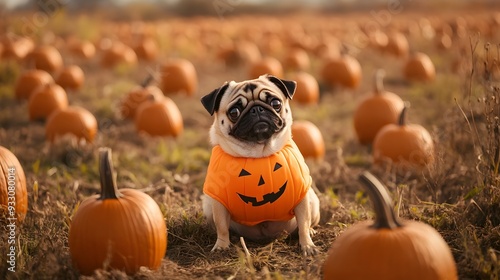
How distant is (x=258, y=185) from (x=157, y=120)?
472cm

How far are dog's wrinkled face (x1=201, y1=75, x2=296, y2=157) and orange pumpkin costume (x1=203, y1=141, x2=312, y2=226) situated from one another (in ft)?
0.31

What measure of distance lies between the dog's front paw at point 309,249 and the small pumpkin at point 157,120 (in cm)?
485

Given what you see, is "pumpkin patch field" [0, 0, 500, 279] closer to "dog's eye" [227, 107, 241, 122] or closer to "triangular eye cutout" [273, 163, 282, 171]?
"triangular eye cutout" [273, 163, 282, 171]

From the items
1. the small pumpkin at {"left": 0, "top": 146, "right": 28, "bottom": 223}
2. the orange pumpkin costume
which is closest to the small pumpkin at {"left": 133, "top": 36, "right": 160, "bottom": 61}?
the small pumpkin at {"left": 0, "top": 146, "right": 28, "bottom": 223}

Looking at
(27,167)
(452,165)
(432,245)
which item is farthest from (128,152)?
(432,245)

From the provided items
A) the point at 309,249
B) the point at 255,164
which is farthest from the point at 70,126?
the point at 309,249

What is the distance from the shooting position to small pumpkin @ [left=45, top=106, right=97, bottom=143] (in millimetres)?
8102

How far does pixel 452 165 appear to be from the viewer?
5.72m

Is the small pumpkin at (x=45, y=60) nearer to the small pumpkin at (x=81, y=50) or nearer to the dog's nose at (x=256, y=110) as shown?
the small pumpkin at (x=81, y=50)

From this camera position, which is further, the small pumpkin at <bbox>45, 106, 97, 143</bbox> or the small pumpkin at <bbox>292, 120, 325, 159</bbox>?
the small pumpkin at <bbox>45, 106, 97, 143</bbox>

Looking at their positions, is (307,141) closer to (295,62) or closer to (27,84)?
(27,84)

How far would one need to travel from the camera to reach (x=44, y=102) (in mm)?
9414

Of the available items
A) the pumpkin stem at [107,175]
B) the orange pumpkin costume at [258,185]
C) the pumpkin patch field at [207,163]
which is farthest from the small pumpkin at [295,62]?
the pumpkin stem at [107,175]

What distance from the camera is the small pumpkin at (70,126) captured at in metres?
8.10
